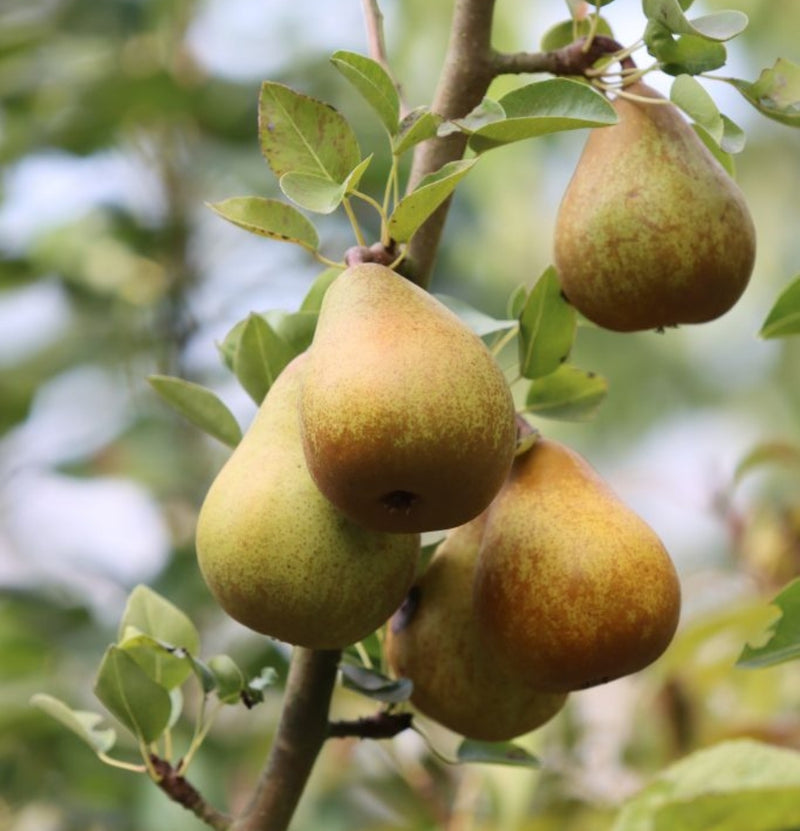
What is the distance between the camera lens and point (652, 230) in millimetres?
717

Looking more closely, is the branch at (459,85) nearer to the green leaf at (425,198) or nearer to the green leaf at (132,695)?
the green leaf at (425,198)

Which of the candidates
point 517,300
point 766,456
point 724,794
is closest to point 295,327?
point 517,300

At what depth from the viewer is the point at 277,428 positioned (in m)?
0.68

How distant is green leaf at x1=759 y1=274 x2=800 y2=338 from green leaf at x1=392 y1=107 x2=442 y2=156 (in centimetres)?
27

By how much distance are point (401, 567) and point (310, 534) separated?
0.05 m

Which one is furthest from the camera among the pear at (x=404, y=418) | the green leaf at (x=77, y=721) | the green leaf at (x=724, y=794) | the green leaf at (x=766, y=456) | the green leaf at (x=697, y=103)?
the green leaf at (x=766, y=456)

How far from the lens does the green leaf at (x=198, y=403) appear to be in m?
0.81

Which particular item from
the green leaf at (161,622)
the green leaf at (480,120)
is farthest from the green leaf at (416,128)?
the green leaf at (161,622)

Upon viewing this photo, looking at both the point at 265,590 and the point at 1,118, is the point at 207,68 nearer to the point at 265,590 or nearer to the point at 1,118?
the point at 1,118

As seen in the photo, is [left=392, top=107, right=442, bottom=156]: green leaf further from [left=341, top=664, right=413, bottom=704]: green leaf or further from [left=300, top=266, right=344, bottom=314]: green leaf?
[left=341, top=664, right=413, bottom=704]: green leaf

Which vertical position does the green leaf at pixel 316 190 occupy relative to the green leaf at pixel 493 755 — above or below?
above

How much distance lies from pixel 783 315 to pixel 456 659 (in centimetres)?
29

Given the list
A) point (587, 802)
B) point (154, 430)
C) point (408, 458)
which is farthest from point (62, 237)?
point (408, 458)

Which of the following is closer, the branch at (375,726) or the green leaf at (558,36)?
the branch at (375,726)
